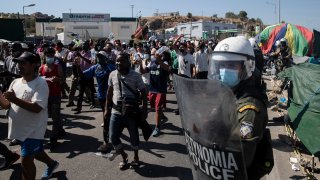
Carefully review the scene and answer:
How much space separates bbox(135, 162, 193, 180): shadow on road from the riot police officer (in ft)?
9.96

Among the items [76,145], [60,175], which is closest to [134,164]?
[60,175]

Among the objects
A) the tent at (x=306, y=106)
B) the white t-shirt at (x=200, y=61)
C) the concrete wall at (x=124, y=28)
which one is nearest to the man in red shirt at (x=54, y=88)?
the tent at (x=306, y=106)

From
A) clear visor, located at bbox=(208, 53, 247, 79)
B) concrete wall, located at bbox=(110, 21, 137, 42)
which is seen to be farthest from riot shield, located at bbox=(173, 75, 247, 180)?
concrete wall, located at bbox=(110, 21, 137, 42)

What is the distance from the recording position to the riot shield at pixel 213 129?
5.91ft

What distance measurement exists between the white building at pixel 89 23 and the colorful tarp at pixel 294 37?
44047mm

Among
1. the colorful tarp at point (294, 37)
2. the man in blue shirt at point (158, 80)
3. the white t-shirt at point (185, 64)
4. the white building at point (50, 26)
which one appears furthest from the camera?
the white building at point (50, 26)

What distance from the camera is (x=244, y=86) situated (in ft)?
7.48

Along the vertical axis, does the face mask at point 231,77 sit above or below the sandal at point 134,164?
above

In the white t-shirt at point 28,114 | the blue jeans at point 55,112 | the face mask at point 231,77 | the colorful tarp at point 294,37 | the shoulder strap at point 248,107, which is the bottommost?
the blue jeans at point 55,112

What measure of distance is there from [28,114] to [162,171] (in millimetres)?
2289

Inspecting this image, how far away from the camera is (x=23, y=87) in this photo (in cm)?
399

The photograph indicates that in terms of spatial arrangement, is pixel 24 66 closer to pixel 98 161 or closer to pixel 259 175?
pixel 98 161

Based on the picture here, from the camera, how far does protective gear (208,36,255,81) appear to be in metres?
2.34

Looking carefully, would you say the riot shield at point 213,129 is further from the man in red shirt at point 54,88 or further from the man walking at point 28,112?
the man in red shirt at point 54,88
